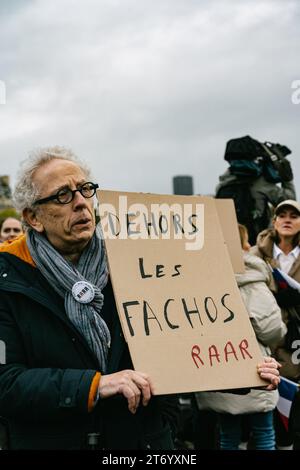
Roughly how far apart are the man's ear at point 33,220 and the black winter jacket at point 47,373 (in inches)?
5.8

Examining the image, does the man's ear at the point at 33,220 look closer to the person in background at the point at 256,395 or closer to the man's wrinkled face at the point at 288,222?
the person in background at the point at 256,395

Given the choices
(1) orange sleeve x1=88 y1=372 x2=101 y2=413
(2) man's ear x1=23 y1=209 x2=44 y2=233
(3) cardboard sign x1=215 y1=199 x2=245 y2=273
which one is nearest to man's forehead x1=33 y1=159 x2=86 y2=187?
(2) man's ear x1=23 y1=209 x2=44 y2=233

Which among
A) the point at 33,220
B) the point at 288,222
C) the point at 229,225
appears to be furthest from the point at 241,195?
the point at 33,220

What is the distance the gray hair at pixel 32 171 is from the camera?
2.39 meters

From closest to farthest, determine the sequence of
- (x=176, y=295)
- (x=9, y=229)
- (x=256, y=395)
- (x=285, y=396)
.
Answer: (x=176, y=295) → (x=256, y=395) → (x=285, y=396) → (x=9, y=229)

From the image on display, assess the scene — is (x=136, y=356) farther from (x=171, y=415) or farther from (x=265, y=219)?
(x=265, y=219)

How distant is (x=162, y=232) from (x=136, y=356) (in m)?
0.44

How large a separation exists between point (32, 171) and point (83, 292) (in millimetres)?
454

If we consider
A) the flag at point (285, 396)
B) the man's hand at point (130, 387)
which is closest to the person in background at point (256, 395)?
the flag at point (285, 396)

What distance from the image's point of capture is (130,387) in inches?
80.1

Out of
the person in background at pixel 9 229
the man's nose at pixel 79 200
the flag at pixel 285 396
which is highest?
the person in background at pixel 9 229

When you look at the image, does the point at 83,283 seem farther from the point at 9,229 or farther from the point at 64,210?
the point at 9,229

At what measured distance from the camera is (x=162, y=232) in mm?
2336

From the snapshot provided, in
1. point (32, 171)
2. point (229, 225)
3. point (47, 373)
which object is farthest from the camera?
point (229, 225)
